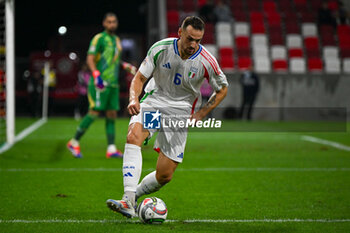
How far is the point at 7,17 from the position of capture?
11.0 metres

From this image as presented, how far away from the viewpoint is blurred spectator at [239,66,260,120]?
20328 millimetres

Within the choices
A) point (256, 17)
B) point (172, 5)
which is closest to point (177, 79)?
point (172, 5)

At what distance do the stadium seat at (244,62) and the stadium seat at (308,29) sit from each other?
2951 mm

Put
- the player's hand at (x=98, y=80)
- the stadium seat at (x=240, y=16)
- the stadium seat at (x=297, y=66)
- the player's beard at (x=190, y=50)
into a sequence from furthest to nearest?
1. the stadium seat at (x=240, y=16)
2. the stadium seat at (x=297, y=66)
3. the player's hand at (x=98, y=80)
4. the player's beard at (x=190, y=50)

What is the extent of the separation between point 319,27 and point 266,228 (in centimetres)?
2041

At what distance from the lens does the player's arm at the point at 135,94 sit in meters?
4.74

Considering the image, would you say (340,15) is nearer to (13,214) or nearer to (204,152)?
(204,152)

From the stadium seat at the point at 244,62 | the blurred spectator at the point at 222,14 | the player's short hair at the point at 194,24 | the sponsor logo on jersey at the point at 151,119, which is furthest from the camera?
the blurred spectator at the point at 222,14

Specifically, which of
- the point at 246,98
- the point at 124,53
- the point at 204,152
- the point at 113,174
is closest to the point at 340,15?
the point at 246,98

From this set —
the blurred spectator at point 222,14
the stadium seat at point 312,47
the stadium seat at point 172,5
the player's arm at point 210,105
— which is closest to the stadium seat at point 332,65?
the stadium seat at point 312,47

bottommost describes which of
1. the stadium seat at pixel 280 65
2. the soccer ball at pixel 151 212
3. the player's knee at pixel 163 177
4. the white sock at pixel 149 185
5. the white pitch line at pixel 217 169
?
the white pitch line at pixel 217 169

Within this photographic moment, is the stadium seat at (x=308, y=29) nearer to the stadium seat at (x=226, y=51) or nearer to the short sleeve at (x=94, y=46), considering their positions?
the stadium seat at (x=226, y=51)

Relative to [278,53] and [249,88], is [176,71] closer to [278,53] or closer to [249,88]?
[249,88]

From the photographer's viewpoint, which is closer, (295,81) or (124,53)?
(295,81)
